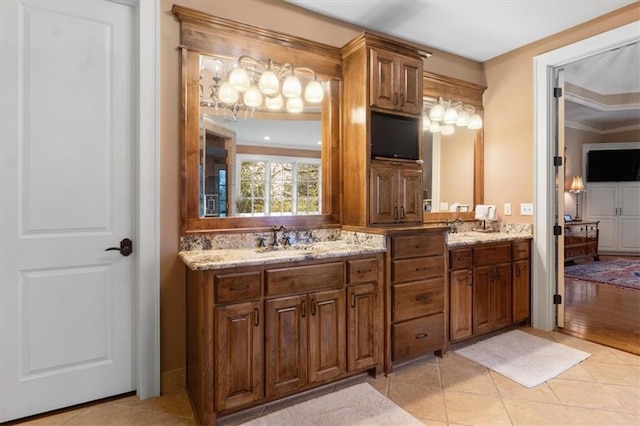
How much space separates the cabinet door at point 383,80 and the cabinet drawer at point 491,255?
144 centimetres

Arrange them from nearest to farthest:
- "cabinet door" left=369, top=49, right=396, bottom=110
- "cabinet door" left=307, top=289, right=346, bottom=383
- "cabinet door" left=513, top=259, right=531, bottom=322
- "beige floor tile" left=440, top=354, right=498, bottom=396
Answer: "cabinet door" left=307, top=289, right=346, bottom=383, "beige floor tile" left=440, top=354, right=498, bottom=396, "cabinet door" left=369, top=49, right=396, bottom=110, "cabinet door" left=513, top=259, right=531, bottom=322

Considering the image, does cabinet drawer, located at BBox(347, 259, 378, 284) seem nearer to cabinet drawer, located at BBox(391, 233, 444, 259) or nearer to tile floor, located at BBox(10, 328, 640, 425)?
cabinet drawer, located at BBox(391, 233, 444, 259)

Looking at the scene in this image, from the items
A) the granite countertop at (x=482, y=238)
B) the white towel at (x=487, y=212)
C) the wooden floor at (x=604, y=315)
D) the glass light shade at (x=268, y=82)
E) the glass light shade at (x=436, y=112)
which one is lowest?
the wooden floor at (x=604, y=315)

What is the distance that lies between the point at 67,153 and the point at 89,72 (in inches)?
20.2

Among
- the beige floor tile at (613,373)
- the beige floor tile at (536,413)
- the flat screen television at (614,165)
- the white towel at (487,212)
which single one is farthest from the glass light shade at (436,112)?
the flat screen television at (614,165)

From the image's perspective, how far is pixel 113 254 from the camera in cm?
220

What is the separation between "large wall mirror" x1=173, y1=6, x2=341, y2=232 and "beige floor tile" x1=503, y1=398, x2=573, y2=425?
1718mm

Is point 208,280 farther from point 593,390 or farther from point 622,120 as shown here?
point 622,120

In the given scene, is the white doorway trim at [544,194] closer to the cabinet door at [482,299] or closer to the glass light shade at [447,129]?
the cabinet door at [482,299]

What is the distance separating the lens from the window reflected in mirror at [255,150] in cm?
245

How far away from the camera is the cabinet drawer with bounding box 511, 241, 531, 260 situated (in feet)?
10.7

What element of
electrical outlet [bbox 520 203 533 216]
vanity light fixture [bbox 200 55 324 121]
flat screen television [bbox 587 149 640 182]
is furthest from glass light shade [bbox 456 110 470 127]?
flat screen television [bbox 587 149 640 182]

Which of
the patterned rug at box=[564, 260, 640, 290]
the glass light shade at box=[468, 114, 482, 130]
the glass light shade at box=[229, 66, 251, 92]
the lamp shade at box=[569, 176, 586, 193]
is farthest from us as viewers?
the lamp shade at box=[569, 176, 586, 193]

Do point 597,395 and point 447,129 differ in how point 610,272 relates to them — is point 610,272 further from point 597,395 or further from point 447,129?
point 597,395
